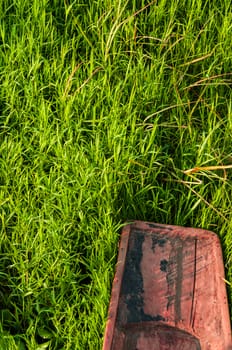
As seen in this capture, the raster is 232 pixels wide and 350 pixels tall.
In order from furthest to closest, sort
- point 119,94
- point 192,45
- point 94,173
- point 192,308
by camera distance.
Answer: point 192,45, point 119,94, point 94,173, point 192,308

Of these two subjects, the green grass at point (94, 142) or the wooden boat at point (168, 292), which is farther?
the green grass at point (94, 142)

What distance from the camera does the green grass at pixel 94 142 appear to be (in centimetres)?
253

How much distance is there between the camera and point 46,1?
3.19 metres

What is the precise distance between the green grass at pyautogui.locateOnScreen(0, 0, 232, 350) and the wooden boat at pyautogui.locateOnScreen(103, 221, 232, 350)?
0.07 metres

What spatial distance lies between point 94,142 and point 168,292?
0.77m

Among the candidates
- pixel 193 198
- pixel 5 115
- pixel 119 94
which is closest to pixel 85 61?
pixel 119 94

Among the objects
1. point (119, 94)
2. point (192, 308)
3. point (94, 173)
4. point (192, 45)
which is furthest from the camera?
point (192, 45)

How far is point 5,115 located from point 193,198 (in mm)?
981

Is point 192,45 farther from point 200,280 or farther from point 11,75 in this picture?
point 200,280

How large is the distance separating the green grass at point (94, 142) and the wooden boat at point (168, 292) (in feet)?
0.23

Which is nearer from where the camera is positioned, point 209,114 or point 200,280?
point 200,280

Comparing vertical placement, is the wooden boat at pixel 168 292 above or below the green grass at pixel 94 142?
below

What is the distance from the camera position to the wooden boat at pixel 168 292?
2395mm

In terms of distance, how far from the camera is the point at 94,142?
9.39ft
